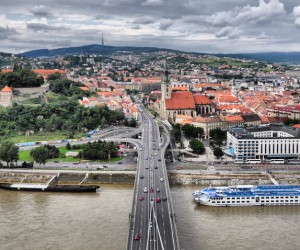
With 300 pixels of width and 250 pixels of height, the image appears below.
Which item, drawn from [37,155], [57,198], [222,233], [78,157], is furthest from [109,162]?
[222,233]

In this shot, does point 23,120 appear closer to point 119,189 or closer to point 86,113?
point 86,113

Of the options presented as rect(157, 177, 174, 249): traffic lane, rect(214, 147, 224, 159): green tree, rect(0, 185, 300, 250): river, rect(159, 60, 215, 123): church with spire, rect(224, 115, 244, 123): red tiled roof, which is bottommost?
rect(0, 185, 300, 250): river

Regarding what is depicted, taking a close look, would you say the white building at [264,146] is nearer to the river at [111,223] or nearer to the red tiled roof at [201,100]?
the river at [111,223]

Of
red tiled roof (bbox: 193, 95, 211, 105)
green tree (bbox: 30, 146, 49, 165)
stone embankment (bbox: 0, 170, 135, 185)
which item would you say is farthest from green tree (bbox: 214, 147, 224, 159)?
red tiled roof (bbox: 193, 95, 211, 105)

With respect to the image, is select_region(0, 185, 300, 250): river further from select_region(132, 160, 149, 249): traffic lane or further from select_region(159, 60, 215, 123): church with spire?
select_region(159, 60, 215, 123): church with spire

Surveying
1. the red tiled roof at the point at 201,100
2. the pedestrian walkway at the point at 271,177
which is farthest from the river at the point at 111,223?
the red tiled roof at the point at 201,100

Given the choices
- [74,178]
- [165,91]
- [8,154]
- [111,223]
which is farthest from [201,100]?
[111,223]
